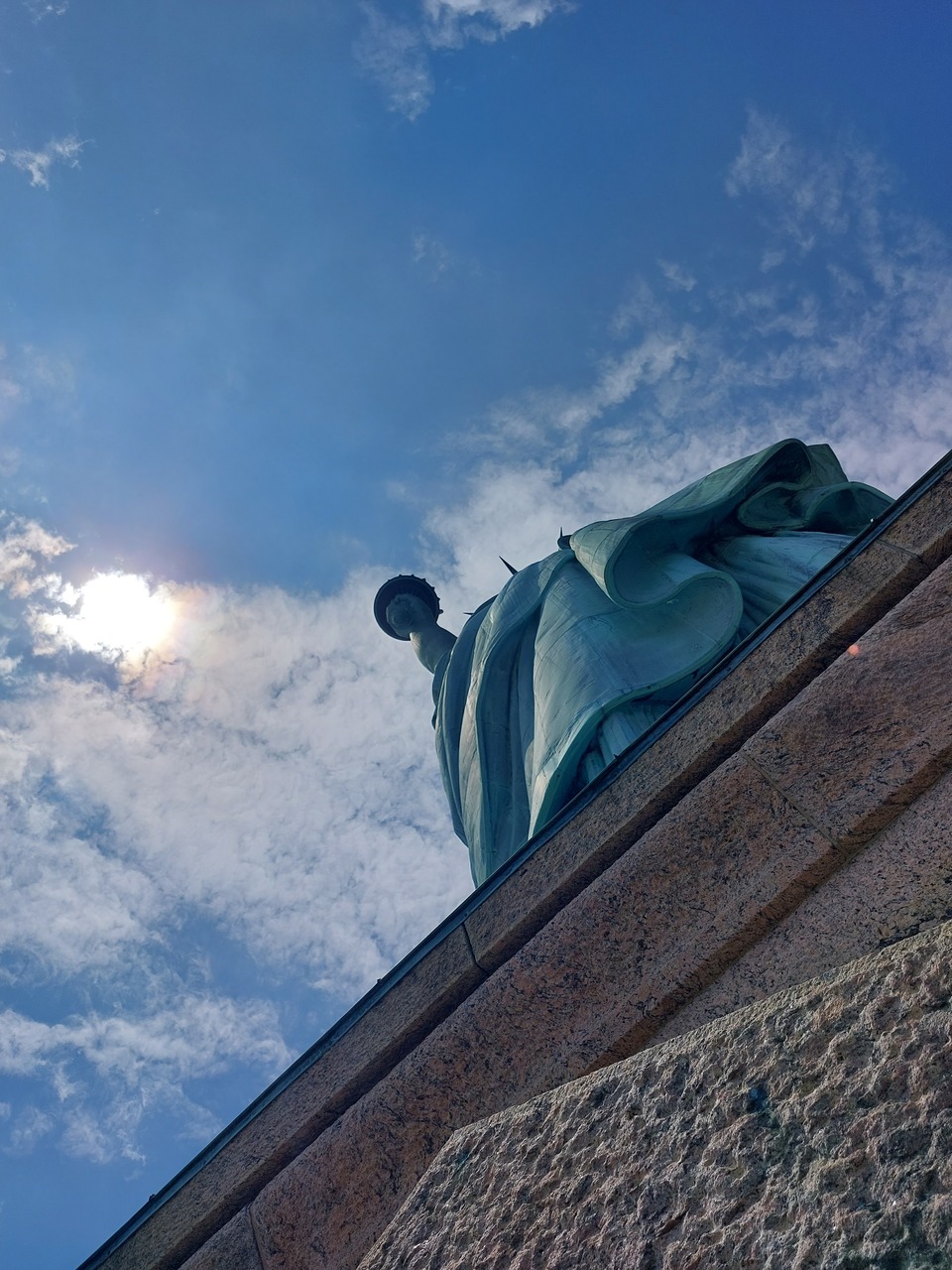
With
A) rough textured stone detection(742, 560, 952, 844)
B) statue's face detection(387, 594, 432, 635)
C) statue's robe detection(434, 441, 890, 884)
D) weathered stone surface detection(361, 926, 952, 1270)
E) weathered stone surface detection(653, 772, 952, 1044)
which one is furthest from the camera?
statue's face detection(387, 594, 432, 635)

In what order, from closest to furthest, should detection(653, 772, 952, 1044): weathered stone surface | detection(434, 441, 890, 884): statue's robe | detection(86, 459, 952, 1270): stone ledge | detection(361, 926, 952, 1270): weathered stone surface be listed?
detection(361, 926, 952, 1270): weathered stone surface, detection(653, 772, 952, 1044): weathered stone surface, detection(86, 459, 952, 1270): stone ledge, detection(434, 441, 890, 884): statue's robe

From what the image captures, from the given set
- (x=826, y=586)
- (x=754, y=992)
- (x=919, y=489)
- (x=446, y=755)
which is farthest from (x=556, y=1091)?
(x=446, y=755)

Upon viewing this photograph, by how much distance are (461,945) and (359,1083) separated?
0.57 meters

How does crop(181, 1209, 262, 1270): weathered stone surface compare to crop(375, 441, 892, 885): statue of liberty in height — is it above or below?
below

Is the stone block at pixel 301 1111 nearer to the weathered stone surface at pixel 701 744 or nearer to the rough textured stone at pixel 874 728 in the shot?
the weathered stone surface at pixel 701 744

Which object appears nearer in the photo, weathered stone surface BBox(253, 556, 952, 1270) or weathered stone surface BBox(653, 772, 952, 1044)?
weathered stone surface BBox(653, 772, 952, 1044)

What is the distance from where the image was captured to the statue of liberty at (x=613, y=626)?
11.0m

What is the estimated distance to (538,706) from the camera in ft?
39.7

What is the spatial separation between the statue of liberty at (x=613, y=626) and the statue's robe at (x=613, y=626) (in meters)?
0.02

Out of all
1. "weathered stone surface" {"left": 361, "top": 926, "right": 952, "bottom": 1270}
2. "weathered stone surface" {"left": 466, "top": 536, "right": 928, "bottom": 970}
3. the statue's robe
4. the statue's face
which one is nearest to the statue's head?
the statue's face

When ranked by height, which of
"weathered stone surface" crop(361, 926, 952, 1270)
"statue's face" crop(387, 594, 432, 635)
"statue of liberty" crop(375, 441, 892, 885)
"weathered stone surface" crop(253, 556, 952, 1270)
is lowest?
"weathered stone surface" crop(361, 926, 952, 1270)

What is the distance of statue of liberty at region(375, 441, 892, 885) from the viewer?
11.0 m

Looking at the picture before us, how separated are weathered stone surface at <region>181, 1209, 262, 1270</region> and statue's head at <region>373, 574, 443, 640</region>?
72.4 ft

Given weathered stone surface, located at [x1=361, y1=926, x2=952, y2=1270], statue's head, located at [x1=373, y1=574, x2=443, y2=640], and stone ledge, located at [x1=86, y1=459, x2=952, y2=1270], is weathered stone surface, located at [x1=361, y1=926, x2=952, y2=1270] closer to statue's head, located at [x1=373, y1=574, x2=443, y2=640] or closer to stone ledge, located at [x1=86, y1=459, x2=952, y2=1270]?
stone ledge, located at [x1=86, y1=459, x2=952, y2=1270]
